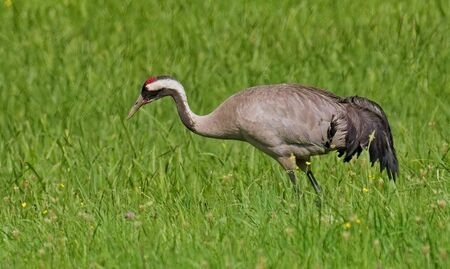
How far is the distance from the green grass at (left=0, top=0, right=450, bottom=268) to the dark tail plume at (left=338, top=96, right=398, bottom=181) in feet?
0.46

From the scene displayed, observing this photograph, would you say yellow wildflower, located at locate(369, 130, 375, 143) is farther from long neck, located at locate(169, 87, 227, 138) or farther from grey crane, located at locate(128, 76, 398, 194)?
long neck, located at locate(169, 87, 227, 138)

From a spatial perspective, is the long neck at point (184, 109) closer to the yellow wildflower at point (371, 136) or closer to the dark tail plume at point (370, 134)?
the dark tail plume at point (370, 134)

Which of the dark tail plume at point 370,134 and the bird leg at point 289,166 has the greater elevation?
the dark tail plume at point 370,134

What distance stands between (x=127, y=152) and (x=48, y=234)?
2.80 m

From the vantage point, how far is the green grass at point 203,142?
21.9ft

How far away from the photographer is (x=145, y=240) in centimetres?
688

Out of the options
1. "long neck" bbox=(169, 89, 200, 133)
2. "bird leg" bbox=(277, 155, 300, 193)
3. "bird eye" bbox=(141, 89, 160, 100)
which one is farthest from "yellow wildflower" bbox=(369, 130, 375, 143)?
"bird eye" bbox=(141, 89, 160, 100)

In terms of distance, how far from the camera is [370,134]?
845 centimetres

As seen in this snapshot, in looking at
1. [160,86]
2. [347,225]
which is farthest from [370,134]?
[347,225]

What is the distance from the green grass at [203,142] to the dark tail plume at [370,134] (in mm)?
141

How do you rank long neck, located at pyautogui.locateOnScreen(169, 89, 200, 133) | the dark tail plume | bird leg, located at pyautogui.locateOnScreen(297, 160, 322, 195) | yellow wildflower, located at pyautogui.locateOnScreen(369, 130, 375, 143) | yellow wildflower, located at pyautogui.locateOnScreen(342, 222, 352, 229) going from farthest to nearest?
long neck, located at pyautogui.locateOnScreen(169, 89, 200, 133)
bird leg, located at pyautogui.locateOnScreen(297, 160, 322, 195)
the dark tail plume
yellow wildflower, located at pyautogui.locateOnScreen(369, 130, 375, 143)
yellow wildflower, located at pyautogui.locateOnScreen(342, 222, 352, 229)

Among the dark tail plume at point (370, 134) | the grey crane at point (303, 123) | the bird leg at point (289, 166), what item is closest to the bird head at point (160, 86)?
the grey crane at point (303, 123)

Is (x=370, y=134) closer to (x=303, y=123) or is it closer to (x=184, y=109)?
(x=303, y=123)

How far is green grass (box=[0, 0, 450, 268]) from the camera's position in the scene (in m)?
6.67
